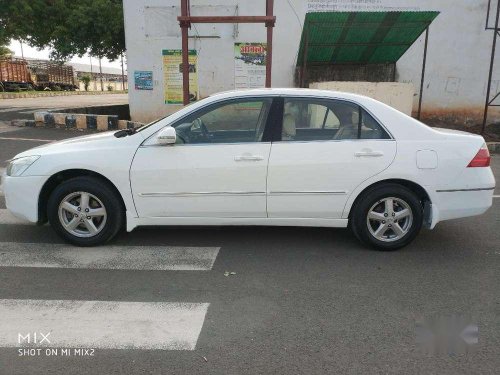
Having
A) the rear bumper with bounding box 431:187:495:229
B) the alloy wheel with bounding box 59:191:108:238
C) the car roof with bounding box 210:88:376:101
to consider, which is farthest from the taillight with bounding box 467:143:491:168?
the alloy wheel with bounding box 59:191:108:238

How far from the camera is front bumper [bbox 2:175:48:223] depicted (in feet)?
13.9

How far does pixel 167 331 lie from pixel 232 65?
11438mm

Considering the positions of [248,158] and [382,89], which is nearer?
[248,158]

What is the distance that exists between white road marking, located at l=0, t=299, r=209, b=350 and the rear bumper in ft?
8.12

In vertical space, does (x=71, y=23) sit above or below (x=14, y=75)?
above

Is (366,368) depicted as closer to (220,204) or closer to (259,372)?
(259,372)

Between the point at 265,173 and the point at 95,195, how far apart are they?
1669mm

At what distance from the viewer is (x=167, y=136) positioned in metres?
4.11

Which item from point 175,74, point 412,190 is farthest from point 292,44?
point 412,190

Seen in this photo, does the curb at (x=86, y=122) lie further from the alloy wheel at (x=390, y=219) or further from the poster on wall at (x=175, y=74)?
the alloy wheel at (x=390, y=219)

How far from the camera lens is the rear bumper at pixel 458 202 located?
4.25 metres

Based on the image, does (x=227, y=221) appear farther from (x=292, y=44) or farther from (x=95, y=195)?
(x=292, y=44)

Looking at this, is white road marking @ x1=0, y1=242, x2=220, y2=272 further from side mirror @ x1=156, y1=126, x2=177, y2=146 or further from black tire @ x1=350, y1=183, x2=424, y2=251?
black tire @ x1=350, y1=183, x2=424, y2=251

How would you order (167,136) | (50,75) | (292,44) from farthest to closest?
(50,75)
(292,44)
(167,136)
